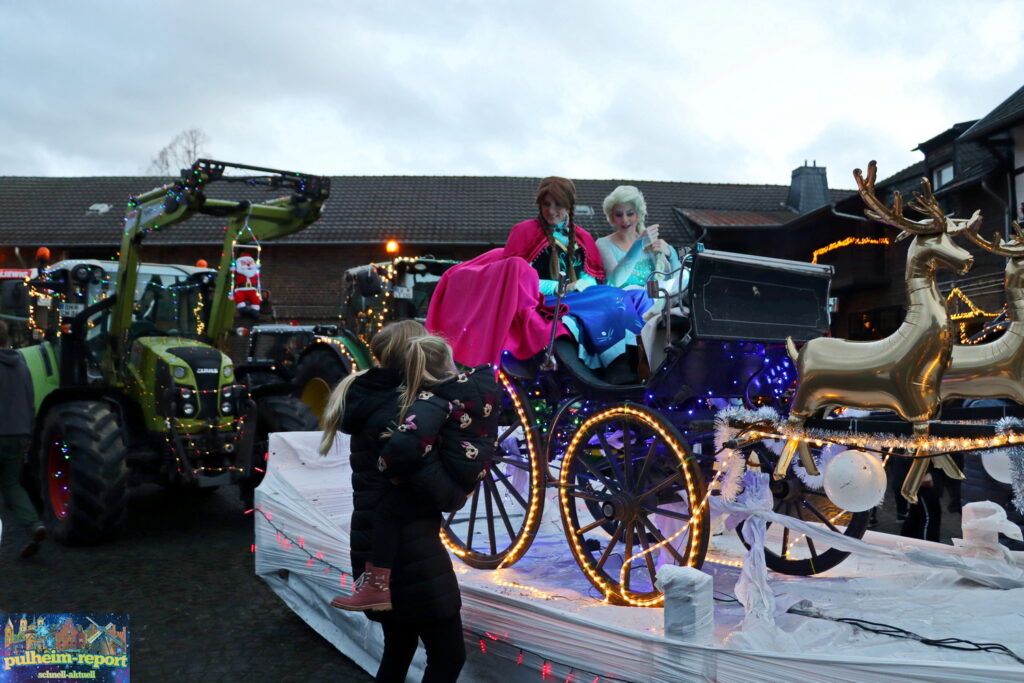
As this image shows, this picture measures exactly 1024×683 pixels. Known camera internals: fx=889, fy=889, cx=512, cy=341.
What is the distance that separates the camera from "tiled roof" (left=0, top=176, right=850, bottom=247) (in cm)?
2478

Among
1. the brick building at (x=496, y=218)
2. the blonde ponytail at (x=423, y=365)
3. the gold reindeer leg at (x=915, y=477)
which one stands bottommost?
the gold reindeer leg at (x=915, y=477)

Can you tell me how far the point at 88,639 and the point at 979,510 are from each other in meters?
4.15

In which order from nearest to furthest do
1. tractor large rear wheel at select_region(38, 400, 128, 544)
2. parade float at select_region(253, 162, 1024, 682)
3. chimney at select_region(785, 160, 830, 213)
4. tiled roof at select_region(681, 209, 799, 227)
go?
parade float at select_region(253, 162, 1024, 682)
tractor large rear wheel at select_region(38, 400, 128, 544)
tiled roof at select_region(681, 209, 799, 227)
chimney at select_region(785, 160, 830, 213)

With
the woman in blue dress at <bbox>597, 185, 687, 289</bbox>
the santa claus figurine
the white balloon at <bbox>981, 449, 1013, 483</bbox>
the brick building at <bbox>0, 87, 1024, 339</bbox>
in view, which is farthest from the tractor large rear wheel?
the brick building at <bbox>0, 87, 1024, 339</bbox>

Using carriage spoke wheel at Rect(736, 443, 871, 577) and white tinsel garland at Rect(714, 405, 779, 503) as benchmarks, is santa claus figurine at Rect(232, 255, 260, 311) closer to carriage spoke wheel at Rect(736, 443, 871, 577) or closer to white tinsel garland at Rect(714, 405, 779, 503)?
carriage spoke wheel at Rect(736, 443, 871, 577)

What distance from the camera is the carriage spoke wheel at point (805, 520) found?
4527 millimetres

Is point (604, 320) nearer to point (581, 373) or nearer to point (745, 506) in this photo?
point (581, 373)

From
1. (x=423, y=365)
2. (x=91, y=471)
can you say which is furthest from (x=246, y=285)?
(x=423, y=365)

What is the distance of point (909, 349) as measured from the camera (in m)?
3.34

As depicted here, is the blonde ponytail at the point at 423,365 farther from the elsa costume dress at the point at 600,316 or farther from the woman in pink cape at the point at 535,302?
the elsa costume dress at the point at 600,316

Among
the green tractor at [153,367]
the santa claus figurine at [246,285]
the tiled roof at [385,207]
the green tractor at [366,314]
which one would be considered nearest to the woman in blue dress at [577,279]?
the green tractor at [153,367]

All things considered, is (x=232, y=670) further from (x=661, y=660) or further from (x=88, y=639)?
(x=661, y=660)

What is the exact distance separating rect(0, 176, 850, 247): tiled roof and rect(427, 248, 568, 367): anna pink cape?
18196 millimetres

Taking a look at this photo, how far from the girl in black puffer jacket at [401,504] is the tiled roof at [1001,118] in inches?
599
